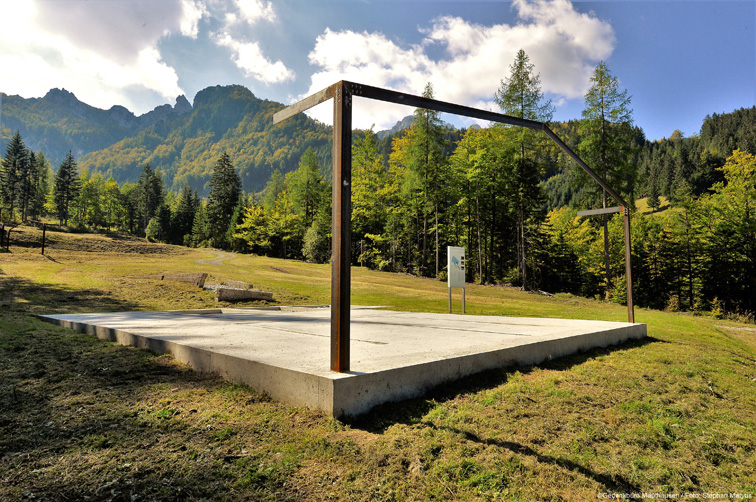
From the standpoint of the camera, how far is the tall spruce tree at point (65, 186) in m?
61.5

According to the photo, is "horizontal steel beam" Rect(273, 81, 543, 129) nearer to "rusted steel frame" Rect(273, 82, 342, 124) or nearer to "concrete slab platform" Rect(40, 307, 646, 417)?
"rusted steel frame" Rect(273, 82, 342, 124)

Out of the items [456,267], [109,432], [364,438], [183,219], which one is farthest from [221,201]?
[364,438]

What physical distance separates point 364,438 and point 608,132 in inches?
1012

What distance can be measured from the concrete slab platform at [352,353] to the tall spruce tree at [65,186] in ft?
239

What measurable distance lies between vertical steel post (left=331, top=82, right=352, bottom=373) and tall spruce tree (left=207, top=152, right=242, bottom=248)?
5835 cm

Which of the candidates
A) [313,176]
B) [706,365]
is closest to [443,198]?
[313,176]

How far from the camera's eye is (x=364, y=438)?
254 cm

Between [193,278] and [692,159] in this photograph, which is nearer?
[193,278]

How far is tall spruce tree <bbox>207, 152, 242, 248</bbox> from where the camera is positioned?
188 ft

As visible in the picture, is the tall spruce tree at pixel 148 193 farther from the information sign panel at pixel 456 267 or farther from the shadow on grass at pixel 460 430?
the shadow on grass at pixel 460 430

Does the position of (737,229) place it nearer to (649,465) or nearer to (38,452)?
(649,465)

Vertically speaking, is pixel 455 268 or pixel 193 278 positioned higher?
pixel 455 268

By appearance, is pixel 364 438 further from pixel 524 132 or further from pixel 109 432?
pixel 524 132

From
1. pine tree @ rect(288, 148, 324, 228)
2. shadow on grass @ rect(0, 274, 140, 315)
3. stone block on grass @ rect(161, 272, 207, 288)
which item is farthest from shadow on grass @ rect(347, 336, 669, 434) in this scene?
pine tree @ rect(288, 148, 324, 228)
